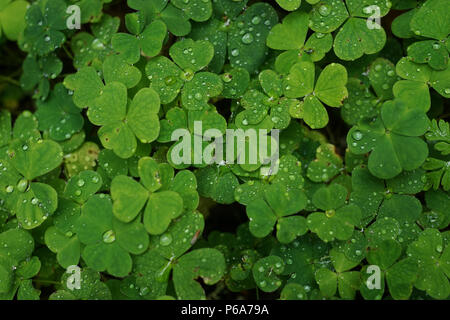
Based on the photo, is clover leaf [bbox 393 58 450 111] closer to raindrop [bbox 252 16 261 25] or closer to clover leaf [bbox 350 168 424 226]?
clover leaf [bbox 350 168 424 226]

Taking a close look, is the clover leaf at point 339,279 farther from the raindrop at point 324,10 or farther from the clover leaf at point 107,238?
the raindrop at point 324,10

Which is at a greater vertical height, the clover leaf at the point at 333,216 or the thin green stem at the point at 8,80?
the thin green stem at the point at 8,80

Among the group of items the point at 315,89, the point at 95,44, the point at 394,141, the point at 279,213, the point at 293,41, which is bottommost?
the point at 279,213

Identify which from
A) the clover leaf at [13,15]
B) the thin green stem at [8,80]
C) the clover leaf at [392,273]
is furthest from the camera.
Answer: the thin green stem at [8,80]

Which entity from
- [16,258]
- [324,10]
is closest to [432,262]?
[324,10]

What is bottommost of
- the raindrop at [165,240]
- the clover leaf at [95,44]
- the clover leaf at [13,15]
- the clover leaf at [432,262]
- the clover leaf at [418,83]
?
the clover leaf at [432,262]

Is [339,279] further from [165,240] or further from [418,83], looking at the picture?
[418,83]

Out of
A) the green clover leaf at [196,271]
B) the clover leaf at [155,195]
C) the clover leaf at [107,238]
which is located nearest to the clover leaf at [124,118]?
the clover leaf at [155,195]

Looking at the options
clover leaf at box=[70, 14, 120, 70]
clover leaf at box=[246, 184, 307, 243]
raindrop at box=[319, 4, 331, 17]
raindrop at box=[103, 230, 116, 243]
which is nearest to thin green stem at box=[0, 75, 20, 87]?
clover leaf at box=[70, 14, 120, 70]

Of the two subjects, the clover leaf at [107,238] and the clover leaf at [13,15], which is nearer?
the clover leaf at [107,238]
